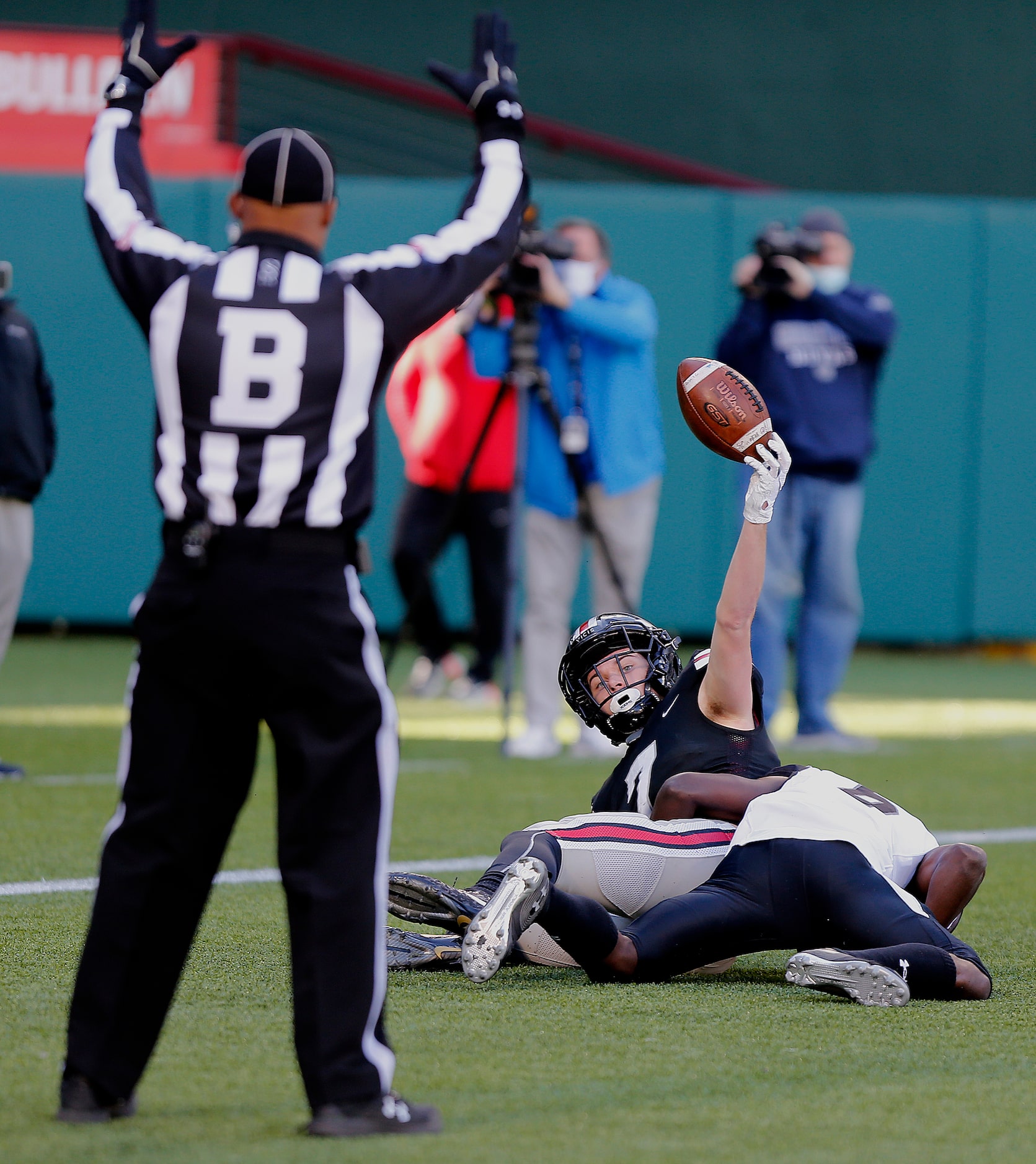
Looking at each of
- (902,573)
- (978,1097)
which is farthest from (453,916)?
(902,573)

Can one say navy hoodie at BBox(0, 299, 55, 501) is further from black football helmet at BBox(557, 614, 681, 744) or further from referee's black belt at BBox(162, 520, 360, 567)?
referee's black belt at BBox(162, 520, 360, 567)

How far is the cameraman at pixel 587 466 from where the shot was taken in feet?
26.0

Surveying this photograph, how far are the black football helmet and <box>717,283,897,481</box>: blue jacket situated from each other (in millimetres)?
3937

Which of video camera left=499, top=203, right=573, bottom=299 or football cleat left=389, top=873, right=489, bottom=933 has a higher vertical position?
video camera left=499, top=203, right=573, bottom=299

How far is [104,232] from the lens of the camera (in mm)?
2934

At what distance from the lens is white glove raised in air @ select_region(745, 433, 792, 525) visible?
396 cm

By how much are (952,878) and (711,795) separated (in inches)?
21.3

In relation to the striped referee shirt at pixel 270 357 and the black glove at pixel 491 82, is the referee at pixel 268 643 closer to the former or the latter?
the striped referee shirt at pixel 270 357

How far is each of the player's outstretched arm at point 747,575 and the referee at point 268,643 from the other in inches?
50.2

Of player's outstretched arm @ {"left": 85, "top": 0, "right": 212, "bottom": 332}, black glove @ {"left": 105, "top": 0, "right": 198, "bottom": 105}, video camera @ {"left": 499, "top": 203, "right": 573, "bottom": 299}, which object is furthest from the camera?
video camera @ {"left": 499, "top": 203, "right": 573, "bottom": 299}

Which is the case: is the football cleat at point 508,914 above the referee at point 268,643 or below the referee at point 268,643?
below

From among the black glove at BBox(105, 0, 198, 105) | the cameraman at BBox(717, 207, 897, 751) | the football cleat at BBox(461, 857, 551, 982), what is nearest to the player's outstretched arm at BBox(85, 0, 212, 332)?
the black glove at BBox(105, 0, 198, 105)

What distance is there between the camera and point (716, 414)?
4.00m

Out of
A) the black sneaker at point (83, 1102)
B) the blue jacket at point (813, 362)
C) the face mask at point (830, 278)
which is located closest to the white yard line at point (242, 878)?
the black sneaker at point (83, 1102)
